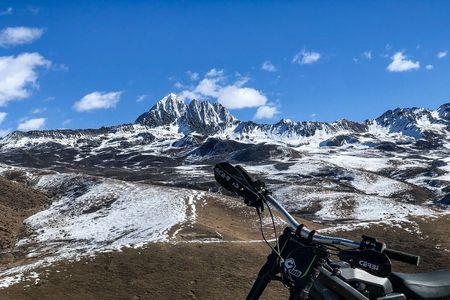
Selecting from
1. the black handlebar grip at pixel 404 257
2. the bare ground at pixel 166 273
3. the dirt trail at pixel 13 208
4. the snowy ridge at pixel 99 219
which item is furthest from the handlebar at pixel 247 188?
the dirt trail at pixel 13 208

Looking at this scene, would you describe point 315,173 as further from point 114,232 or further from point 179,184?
point 114,232

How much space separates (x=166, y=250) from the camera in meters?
33.1

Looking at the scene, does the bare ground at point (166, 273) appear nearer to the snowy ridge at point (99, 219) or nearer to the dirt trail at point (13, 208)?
the snowy ridge at point (99, 219)

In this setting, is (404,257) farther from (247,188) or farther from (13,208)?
(13,208)

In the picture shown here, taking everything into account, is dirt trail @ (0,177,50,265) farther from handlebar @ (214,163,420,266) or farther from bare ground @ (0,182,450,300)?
handlebar @ (214,163,420,266)

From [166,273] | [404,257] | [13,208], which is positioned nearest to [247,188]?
[404,257]

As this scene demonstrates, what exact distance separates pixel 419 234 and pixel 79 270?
97.1 feet

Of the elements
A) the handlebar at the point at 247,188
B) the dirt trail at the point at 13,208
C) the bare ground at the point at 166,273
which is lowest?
the bare ground at the point at 166,273

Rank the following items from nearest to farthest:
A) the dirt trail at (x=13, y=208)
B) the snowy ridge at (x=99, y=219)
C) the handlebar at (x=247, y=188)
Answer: the handlebar at (x=247, y=188) → the snowy ridge at (x=99, y=219) → the dirt trail at (x=13, y=208)

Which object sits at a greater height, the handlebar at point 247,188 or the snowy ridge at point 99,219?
the handlebar at point 247,188

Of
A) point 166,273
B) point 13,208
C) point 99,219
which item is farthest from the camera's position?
point 13,208

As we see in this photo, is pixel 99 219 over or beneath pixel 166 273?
over

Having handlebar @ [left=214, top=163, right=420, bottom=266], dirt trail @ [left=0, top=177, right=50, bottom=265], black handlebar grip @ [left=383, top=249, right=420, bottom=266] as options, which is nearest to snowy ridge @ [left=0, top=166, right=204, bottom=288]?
dirt trail @ [left=0, top=177, right=50, bottom=265]

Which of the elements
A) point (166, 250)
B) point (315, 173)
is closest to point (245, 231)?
point (166, 250)
